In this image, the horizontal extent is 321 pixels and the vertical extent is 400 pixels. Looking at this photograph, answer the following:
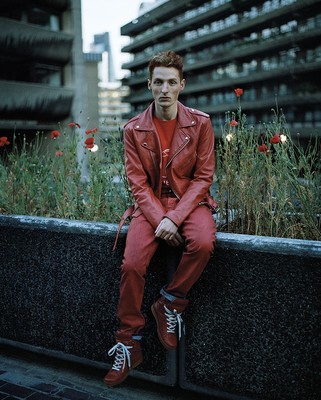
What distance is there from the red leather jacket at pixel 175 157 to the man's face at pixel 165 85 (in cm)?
12

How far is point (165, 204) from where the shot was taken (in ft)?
9.62

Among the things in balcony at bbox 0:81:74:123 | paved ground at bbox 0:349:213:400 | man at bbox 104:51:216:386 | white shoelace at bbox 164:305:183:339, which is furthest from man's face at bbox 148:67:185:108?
balcony at bbox 0:81:74:123

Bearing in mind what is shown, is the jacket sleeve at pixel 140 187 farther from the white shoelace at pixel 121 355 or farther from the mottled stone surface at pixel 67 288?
the white shoelace at pixel 121 355

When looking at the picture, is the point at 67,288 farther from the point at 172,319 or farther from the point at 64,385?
the point at 172,319

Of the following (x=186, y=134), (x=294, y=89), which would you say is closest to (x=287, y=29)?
(x=294, y=89)

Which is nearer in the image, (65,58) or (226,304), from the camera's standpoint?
(226,304)

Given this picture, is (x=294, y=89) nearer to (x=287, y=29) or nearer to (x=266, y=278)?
(x=287, y=29)

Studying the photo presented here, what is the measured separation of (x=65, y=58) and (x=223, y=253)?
99.9 ft

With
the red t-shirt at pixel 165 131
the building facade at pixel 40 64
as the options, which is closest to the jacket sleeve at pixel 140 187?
the red t-shirt at pixel 165 131

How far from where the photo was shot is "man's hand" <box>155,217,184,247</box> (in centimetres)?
264

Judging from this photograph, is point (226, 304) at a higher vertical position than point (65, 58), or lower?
lower

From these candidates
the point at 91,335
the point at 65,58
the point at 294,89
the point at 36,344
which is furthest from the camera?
the point at 294,89

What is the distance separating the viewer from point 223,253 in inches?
106

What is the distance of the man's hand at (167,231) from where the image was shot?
2.64 metres
